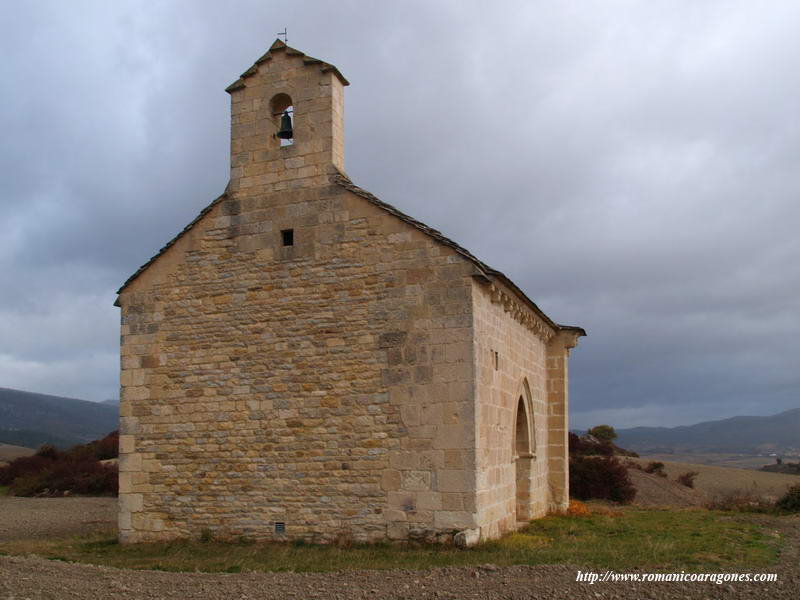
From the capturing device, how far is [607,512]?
55.9 feet

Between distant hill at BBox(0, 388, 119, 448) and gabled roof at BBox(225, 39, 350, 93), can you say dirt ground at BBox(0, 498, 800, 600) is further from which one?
distant hill at BBox(0, 388, 119, 448)

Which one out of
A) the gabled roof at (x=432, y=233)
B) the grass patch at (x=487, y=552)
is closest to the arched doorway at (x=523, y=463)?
the grass patch at (x=487, y=552)

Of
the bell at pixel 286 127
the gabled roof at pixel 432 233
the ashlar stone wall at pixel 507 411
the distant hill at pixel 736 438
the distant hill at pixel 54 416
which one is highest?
the bell at pixel 286 127

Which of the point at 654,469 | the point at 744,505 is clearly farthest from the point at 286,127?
the point at 654,469

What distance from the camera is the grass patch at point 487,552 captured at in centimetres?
961

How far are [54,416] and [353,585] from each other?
140m

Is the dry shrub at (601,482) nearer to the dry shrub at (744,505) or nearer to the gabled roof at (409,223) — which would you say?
the dry shrub at (744,505)

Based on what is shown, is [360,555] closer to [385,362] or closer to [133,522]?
[385,362]

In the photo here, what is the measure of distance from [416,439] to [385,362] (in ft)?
3.93

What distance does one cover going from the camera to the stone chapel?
1108 cm

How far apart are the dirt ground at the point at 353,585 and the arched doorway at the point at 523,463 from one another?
5.42 metres

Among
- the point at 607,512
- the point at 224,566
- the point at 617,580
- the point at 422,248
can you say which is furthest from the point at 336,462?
the point at 607,512

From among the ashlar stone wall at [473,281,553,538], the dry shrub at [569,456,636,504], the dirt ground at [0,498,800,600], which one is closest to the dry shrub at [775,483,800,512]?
the dry shrub at [569,456,636,504]

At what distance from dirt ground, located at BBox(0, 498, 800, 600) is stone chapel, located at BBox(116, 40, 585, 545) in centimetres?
228
